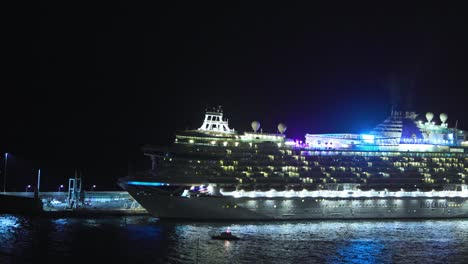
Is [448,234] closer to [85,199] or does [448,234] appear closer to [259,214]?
[259,214]

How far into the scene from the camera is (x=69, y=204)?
5916cm

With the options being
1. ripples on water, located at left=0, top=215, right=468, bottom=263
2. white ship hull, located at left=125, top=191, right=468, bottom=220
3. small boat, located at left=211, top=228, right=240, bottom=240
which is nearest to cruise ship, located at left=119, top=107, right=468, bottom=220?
white ship hull, located at left=125, top=191, right=468, bottom=220

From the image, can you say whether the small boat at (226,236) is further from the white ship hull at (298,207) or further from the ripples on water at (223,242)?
the white ship hull at (298,207)

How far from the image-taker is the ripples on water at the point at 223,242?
4088cm

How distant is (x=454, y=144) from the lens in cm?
6531

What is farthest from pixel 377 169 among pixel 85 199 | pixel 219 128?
pixel 85 199

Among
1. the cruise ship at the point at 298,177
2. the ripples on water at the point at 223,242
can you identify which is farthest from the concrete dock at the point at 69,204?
the cruise ship at the point at 298,177

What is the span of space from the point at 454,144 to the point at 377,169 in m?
9.31

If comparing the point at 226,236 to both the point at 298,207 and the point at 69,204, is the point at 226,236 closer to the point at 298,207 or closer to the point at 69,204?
the point at 298,207

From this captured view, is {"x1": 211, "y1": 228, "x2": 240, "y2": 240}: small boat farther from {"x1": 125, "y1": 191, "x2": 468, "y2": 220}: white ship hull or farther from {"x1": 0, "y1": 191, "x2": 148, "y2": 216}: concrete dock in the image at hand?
{"x1": 0, "y1": 191, "x2": 148, "y2": 216}: concrete dock

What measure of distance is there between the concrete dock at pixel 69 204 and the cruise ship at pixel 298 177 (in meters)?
4.59

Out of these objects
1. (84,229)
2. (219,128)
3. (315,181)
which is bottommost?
(84,229)

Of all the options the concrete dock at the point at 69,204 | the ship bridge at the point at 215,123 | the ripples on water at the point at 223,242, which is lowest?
the ripples on water at the point at 223,242

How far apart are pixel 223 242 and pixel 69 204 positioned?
1841cm
